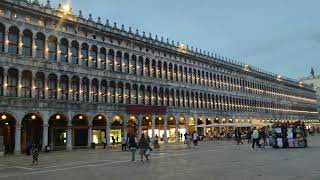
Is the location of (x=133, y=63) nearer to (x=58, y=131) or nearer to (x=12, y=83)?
(x=58, y=131)

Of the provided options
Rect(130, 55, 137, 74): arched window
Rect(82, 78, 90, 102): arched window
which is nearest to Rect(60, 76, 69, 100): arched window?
Rect(82, 78, 90, 102): arched window

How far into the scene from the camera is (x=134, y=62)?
5803 centimetres

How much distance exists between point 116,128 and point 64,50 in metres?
14.2

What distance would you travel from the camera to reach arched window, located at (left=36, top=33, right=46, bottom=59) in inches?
1753

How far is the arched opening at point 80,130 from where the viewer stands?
162 ft

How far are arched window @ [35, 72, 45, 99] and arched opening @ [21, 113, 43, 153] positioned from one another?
236cm

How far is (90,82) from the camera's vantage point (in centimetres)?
4991

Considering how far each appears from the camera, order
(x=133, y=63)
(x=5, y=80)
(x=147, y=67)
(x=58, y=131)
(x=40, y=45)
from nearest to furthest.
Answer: (x=5, y=80) < (x=40, y=45) < (x=58, y=131) < (x=133, y=63) < (x=147, y=67)

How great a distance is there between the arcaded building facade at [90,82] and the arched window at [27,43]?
11 cm

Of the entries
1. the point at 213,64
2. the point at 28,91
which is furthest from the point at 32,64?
the point at 213,64

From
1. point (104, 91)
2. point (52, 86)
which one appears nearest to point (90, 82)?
point (104, 91)

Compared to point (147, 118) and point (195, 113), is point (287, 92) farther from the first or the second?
point (147, 118)

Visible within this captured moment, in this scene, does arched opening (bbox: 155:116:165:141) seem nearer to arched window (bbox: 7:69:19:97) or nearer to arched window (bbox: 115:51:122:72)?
arched window (bbox: 115:51:122:72)

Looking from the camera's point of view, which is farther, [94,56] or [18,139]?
[94,56]
